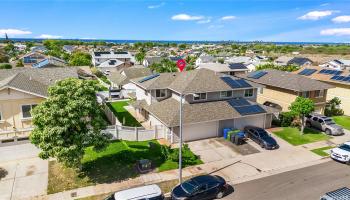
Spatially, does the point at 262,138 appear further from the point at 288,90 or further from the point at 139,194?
the point at 139,194

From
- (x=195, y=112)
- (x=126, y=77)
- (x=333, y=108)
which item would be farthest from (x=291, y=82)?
A: (x=126, y=77)

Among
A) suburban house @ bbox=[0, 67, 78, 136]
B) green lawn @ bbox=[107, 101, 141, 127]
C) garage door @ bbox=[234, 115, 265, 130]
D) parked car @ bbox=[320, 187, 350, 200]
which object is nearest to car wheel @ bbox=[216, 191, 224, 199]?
parked car @ bbox=[320, 187, 350, 200]

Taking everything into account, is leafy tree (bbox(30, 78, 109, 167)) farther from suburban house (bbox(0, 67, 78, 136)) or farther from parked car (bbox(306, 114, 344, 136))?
parked car (bbox(306, 114, 344, 136))

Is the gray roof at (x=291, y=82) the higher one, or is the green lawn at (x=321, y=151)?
the gray roof at (x=291, y=82)

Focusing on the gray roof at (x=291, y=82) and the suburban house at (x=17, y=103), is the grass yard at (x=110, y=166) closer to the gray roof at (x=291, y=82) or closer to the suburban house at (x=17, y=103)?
the suburban house at (x=17, y=103)

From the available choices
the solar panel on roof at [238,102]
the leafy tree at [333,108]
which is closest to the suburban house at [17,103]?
the solar panel on roof at [238,102]

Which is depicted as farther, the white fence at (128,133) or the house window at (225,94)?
the house window at (225,94)

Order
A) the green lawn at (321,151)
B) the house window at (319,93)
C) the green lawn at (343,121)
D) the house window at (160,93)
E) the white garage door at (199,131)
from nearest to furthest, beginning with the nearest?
the green lawn at (321,151) < the white garage door at (199,131) < the house window at (160,93) < the green lawn at (343,121) < the house window at (319,93)

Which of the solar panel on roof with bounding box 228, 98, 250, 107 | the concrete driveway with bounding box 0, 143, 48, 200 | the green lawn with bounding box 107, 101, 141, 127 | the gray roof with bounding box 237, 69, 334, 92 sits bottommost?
the concrete driveway with bounding box 0, 143, 48, 200
